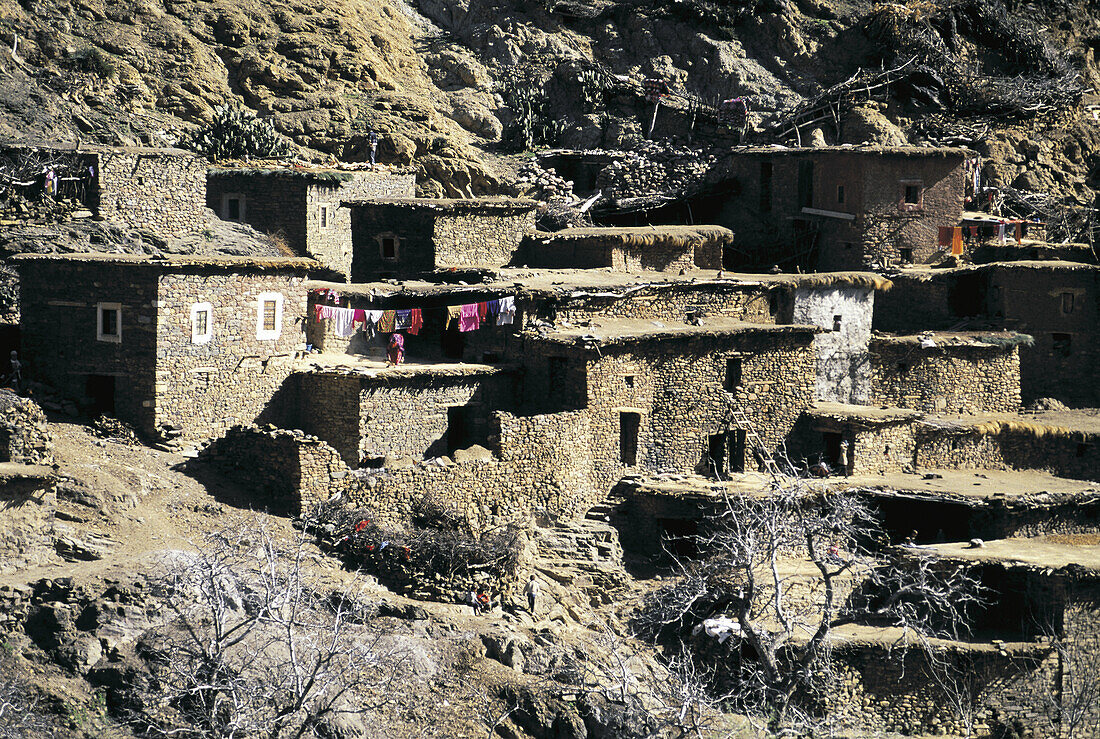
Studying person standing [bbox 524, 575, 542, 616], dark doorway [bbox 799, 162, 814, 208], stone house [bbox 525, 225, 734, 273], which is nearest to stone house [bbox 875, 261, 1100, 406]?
dark doorway [bbox 799, 162, 814, 208]

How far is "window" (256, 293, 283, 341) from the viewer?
3706 cm

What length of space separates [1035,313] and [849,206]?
5.11m

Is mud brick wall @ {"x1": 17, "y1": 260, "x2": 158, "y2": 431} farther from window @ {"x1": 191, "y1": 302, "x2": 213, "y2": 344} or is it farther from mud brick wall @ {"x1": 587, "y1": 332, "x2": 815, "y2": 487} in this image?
mud brick wall @ {"x1": 587, "y1": 332, "x2": 815, "y2": 487}

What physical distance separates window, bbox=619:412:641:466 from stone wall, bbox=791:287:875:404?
5.82 metres

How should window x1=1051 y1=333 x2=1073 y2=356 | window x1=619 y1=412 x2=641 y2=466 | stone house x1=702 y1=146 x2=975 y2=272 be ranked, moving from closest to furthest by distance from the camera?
window x1=619 y1=412 x2=641 y2=466, window x1=1051 y1=333 x2=1073 y2=356, stone house x1=702 y1=146 x2=975 y2=272

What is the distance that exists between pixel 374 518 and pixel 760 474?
869 cm

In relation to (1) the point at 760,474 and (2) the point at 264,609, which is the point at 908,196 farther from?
(2) the point at 264,609

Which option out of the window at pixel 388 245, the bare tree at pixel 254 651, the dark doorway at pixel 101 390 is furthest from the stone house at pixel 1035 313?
the dark doorway at pixel 101 390

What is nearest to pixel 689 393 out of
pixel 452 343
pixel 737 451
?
pixel 737 451

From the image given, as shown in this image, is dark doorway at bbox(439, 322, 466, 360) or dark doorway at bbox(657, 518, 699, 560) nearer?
dark doorway at bbox(657, 518, 699, 560)

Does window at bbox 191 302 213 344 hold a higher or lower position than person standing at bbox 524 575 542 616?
higher

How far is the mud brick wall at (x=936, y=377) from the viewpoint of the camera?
4334cm

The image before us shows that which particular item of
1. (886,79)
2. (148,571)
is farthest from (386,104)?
(148,571)

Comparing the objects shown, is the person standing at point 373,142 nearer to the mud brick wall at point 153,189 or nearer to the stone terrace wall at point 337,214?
the stone terrace wall at point 337,214
